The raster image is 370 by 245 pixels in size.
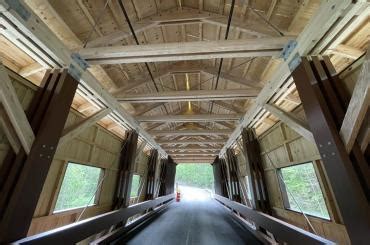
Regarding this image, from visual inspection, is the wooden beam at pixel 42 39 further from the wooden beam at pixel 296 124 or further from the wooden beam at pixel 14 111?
the wooden beam at pixel 296 124

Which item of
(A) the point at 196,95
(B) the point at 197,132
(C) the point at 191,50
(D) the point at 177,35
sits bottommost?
(C) the point at 191,50

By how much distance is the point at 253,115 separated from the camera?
4340 mm

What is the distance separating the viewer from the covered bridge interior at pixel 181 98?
1.76 m

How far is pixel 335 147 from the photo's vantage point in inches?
67.5

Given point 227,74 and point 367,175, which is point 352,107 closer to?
point 367,175

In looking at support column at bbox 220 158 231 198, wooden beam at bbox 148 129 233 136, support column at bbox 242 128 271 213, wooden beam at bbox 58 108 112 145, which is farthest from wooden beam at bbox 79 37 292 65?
support column at bbox 220 158 231 198

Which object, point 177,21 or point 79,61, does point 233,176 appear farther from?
point 79,61

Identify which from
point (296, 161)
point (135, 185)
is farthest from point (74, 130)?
point (135, 185)

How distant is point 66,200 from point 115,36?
343cm

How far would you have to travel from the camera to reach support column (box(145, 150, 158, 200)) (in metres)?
8.14

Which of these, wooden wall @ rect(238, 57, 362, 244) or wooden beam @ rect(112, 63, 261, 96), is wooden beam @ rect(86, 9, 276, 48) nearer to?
wooden beam @ rect(112, 63, 261, 96)

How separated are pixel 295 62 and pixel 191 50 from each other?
56.2 inches

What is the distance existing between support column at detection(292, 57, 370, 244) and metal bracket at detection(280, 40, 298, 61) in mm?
235

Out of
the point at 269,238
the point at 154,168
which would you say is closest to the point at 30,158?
the point at 269,238
